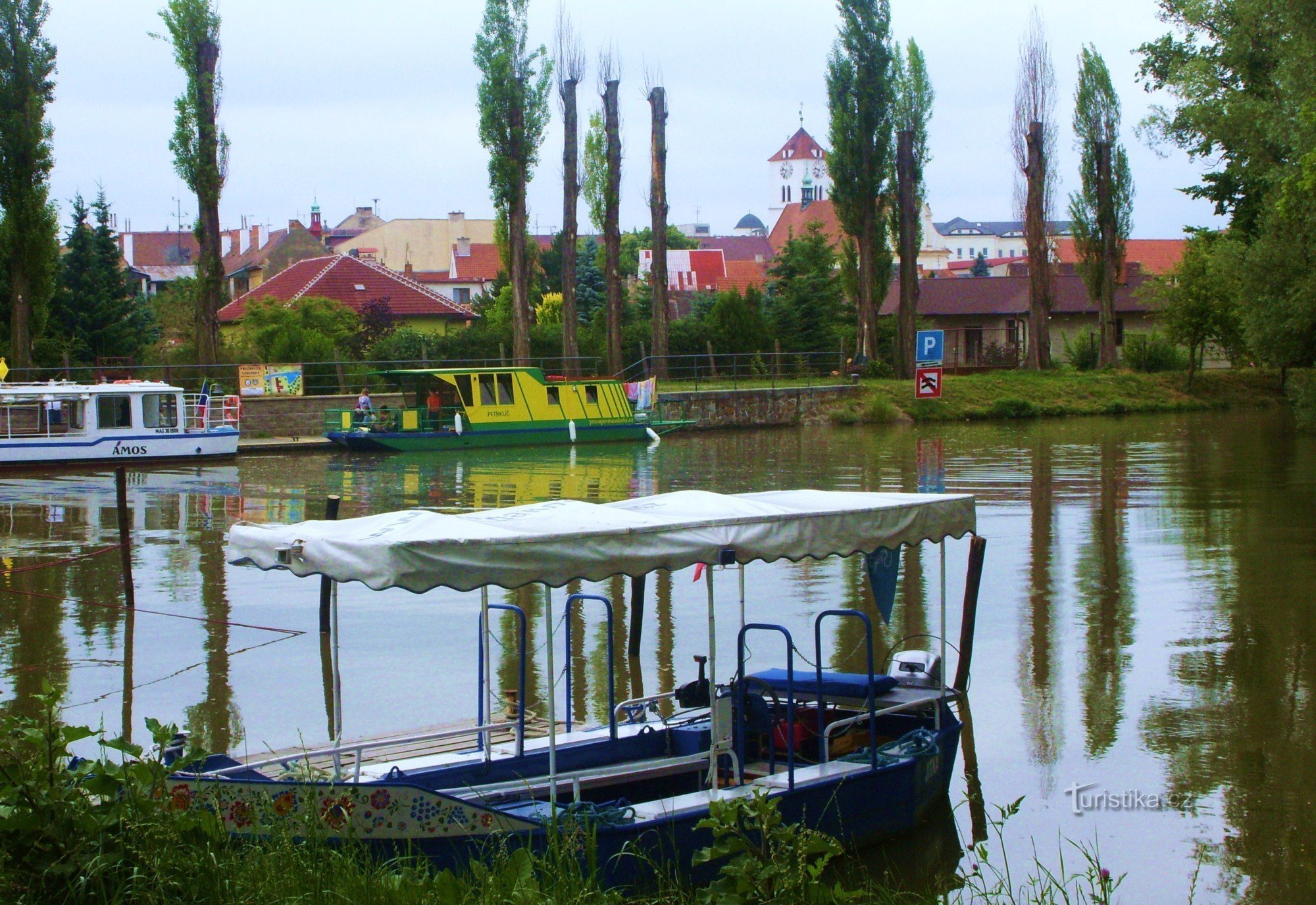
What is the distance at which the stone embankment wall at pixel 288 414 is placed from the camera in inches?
1641

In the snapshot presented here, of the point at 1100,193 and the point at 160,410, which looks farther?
the point at 1100,193

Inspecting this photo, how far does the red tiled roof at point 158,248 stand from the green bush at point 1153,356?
85832 millimetres

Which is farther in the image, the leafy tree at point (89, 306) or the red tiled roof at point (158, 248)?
the red tiled roof at point (158, 248)

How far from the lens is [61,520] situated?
78.8 ft

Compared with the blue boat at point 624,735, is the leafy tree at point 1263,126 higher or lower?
higher

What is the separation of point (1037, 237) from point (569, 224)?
791 inches

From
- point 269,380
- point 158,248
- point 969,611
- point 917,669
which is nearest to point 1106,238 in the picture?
point 269,380

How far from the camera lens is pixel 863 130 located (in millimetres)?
56469

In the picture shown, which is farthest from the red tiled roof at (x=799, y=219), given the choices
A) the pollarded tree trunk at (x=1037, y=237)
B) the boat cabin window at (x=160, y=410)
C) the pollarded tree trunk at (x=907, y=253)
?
the boat cabin window at (x=160, y=410)

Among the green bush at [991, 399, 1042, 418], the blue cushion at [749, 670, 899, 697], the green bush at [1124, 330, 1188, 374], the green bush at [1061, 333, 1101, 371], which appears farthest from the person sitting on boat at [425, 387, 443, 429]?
the green bush at [1061, 333, 1101, 371]

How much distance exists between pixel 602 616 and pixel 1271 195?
23099mm

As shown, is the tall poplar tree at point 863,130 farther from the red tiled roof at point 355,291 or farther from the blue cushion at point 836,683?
the blue cushion at point 836,683

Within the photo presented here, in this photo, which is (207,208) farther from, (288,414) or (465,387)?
(465,387)


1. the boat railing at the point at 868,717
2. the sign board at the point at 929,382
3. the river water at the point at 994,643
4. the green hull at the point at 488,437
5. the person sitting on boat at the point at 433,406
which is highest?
the sign board at the point at 929,382
